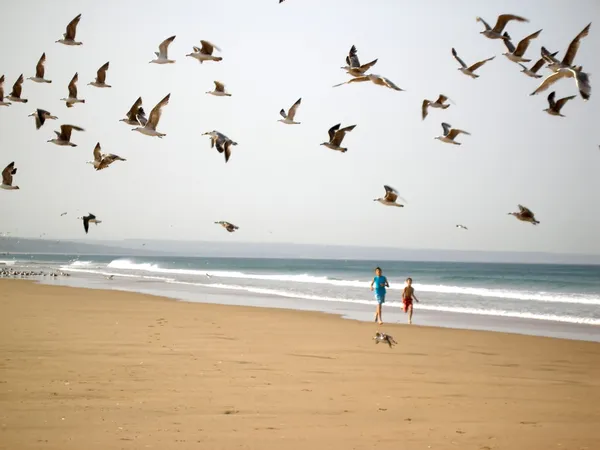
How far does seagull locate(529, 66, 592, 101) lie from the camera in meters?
8.02

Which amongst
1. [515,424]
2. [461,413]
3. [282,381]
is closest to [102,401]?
[282,381]

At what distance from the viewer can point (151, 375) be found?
966cm

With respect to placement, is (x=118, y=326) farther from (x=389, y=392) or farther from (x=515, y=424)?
(x=515, y=424)

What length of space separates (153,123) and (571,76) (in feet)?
24.6

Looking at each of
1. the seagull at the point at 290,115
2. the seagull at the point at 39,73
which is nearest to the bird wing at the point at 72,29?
the seagull at the point at 39,73

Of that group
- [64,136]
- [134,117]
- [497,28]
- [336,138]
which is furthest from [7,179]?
[497,28]

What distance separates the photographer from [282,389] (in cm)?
918

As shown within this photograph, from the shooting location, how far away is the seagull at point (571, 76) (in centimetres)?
802

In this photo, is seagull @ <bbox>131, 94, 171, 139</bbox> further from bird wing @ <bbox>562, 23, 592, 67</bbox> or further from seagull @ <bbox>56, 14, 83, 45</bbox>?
bird wing @ <bbox>562, 23, 592, 67</bbox>

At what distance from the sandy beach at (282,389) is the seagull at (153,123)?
12.7 feet

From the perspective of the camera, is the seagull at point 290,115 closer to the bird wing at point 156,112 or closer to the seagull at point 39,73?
the bird wing at point 156,112

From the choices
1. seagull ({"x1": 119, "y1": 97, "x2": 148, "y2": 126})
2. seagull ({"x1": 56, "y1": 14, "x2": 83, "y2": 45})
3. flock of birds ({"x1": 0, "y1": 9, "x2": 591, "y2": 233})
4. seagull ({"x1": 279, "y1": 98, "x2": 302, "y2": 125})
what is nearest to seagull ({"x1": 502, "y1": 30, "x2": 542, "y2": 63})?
flock of birds ({"x1": 0, "y1": 9, "x2": 591, "y2": 233})

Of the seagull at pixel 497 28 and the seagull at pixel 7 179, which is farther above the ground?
the seagull at pixel 497 28

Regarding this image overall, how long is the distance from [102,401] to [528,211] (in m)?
7.72
